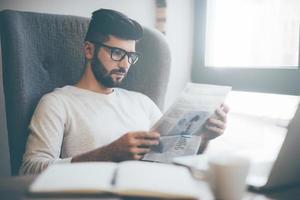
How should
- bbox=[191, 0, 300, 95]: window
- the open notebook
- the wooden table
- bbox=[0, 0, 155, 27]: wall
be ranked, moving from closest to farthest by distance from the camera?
the open notebook
the wooden table
bbox=[0, 0, 155, 27]: wall
bbox=[191, 0, 300, 95]: window

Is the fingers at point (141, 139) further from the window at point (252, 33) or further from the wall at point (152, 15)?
the window at point (252, 33)

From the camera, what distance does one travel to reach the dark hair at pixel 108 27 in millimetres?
1347

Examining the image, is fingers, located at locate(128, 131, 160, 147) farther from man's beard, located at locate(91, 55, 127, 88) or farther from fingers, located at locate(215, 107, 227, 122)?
man's beard, located at locate(91, 55, 127, 88)

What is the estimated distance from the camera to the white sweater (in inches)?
45.0

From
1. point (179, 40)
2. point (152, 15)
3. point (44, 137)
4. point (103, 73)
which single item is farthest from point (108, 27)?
point (179, 40)

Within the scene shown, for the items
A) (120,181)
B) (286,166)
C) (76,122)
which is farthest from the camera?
(76,122)

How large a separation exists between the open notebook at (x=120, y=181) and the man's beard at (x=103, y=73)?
723 mm

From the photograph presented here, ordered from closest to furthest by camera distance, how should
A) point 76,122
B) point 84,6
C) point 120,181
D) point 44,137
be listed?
point 120,181 → point 44,137 → point 76,122 → point 84,6

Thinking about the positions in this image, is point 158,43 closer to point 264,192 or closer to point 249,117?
point 249,117

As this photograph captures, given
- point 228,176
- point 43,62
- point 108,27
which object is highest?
point 108,27

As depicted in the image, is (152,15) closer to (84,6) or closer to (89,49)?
(84,6)

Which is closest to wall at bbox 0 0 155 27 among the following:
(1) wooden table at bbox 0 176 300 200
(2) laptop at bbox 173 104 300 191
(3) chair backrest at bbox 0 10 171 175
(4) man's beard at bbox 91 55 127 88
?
(3) chair backrest at bbox 0 10 171 175

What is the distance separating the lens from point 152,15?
1.89m

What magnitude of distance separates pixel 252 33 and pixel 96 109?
Answer: 3.10ft
